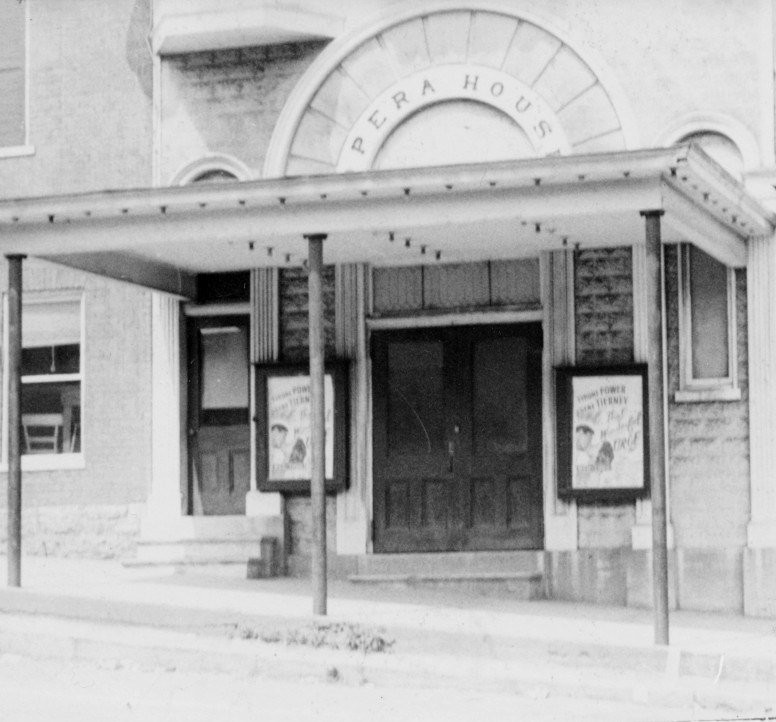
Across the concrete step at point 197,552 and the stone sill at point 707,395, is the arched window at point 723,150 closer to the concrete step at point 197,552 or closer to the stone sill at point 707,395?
the stone sill at point 707,395

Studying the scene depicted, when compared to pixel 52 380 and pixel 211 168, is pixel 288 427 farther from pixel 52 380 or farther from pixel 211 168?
pixel 52 380

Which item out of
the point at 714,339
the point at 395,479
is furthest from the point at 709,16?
the point at 395,479

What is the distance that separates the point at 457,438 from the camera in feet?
50.9

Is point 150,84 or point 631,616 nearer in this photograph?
point 631,616

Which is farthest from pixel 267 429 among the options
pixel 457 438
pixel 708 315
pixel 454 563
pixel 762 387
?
pixel 762 387

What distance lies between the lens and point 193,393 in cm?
1650

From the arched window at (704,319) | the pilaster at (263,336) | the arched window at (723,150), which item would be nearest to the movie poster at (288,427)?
the pilaster at (263,336)

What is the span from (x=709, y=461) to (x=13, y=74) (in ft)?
27.2

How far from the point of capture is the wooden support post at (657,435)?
11.9 m

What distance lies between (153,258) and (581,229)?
4.02 metres

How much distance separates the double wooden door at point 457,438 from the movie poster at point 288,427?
0.68 m

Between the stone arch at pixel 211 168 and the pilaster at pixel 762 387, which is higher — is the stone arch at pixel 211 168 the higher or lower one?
the higher one

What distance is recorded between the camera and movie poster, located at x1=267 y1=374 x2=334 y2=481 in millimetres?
15805

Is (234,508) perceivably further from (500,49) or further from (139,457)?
(500,49)
